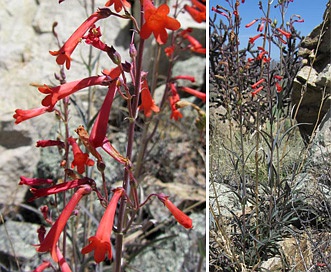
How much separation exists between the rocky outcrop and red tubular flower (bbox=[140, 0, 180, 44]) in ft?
2.77

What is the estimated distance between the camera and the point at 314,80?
1830 mm

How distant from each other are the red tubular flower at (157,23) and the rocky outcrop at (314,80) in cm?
85

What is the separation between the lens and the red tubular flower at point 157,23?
106cm

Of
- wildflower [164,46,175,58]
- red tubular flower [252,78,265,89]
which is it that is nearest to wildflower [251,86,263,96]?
red tubular flower [252,78,265,89]

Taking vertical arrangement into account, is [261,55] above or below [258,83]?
above

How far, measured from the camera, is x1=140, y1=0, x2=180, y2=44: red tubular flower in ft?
3.47

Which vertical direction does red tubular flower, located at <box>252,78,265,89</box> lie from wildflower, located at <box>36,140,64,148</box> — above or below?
above

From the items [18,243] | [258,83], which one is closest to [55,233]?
[258,83]

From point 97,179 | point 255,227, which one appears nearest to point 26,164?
point 97,179

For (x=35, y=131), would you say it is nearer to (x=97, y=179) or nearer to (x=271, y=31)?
(x=97, y=179)

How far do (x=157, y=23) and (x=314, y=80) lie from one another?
3.19 feet

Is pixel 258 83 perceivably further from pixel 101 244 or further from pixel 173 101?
pixel 101 244

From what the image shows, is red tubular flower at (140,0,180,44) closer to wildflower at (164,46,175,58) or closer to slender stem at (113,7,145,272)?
slender stem at (113,7,145,272)

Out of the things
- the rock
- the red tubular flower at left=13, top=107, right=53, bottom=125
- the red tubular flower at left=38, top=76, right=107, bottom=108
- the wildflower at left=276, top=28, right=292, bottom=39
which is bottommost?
the rock
